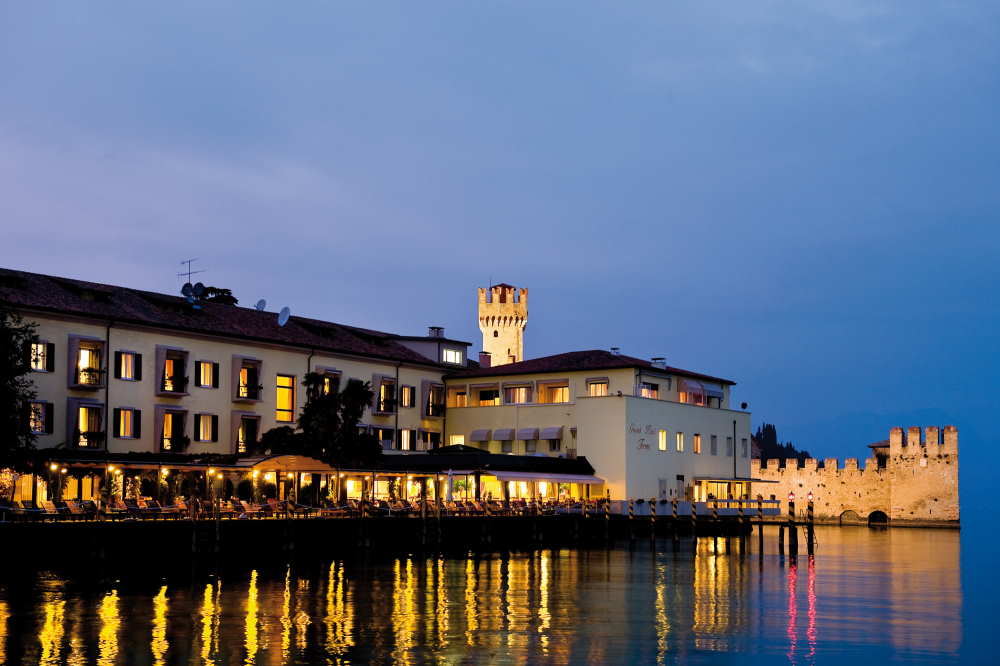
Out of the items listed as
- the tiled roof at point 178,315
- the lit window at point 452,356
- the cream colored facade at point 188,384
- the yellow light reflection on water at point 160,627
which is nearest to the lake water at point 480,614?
the yellow light reflection on water at point 160,627

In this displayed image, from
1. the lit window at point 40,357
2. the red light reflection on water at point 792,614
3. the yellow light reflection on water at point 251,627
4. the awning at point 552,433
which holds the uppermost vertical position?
the lit window at point 40,357

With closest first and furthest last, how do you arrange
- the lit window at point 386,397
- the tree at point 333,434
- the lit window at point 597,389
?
the tree at point 333,434, the lit window at point 386,397, the lit window at point 597,389

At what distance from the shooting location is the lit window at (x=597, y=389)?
79.0m

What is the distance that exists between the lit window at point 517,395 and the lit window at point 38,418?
101 ft

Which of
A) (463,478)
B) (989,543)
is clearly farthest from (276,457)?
(989,543)

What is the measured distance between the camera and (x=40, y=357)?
5838cm

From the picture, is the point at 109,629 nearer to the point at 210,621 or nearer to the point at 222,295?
the point at 210,621

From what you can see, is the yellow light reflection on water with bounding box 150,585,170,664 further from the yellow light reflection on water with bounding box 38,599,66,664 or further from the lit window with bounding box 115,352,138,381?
the lit window with bounding box 115,352,138,381

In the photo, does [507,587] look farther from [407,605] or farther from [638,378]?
[638,378]

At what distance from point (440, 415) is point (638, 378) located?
12.5 meters

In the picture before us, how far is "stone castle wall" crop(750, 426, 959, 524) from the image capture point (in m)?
103

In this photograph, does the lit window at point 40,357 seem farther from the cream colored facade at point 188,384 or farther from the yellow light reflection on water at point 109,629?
the yellow light reflection on water at point 109,629

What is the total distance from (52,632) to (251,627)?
4.69 meters

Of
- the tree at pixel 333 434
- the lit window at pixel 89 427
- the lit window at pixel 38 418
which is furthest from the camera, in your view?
the tree at pixel 333 434
